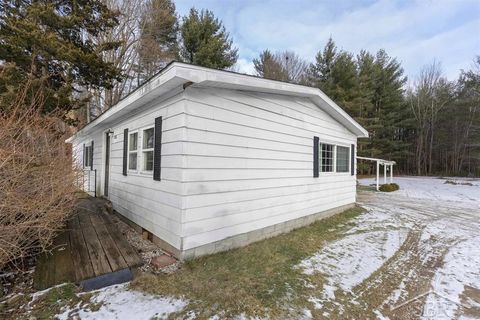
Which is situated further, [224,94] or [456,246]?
[456,246]

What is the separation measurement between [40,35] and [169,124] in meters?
5.11

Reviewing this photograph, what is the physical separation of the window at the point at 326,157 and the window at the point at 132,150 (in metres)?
4.62

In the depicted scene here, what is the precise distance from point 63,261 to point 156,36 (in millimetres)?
14971

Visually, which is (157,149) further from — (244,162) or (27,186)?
(27,186)


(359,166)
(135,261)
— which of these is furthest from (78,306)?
(359,166)

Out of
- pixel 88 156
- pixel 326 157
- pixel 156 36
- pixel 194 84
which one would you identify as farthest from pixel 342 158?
pixel 156 36

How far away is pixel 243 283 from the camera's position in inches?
119

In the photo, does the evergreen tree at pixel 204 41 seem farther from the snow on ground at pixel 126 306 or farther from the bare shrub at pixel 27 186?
the snow on ground at pixel 126 306

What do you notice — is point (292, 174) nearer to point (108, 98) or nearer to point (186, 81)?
point (186, 81)

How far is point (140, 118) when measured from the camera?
5047mm

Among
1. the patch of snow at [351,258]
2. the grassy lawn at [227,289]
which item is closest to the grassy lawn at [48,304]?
the grassy lawn at [227,289]

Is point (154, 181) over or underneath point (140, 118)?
underneath

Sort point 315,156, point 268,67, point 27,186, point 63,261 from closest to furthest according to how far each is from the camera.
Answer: point 27,186 < point 63,261 < point 315,156 < point 268,67

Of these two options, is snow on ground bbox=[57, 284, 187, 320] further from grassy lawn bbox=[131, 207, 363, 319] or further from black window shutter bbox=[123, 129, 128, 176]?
black window shutter bbox=[123, 129, 128, 176]
